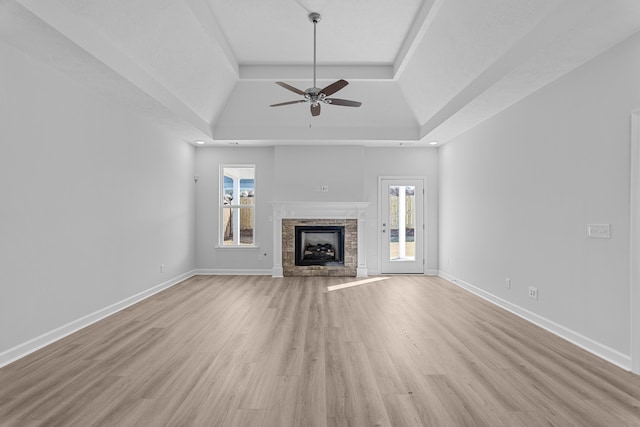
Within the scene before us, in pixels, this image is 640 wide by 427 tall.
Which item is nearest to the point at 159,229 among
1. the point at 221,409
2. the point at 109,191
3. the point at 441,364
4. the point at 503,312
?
the point at 109,191

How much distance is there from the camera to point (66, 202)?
3615 millimetres

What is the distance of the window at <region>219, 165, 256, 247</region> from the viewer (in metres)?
7.39

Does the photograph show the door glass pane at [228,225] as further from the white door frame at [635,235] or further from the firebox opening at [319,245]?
the white door frame at [635,235]

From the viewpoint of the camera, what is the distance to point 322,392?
2.39m

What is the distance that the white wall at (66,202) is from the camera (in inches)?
118

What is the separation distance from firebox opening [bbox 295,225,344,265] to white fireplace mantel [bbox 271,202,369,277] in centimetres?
27

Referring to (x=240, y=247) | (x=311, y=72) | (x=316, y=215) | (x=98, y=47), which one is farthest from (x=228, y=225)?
(x=98, y=47)

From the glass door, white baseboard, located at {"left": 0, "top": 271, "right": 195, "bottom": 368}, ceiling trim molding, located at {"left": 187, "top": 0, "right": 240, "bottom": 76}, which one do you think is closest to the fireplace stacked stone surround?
the glass door

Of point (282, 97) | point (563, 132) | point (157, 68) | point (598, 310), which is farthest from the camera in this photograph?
point (282, 97)

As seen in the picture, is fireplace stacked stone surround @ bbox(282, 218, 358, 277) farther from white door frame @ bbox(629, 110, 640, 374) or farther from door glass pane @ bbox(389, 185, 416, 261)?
white door frame @ bbox(629, 110, 640, 374)

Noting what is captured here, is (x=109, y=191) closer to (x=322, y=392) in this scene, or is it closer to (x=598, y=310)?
(x=322, y=392)

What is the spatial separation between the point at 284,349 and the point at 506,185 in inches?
141

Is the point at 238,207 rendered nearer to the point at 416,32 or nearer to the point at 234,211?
the point at 234,211

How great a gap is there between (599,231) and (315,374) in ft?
9.26
